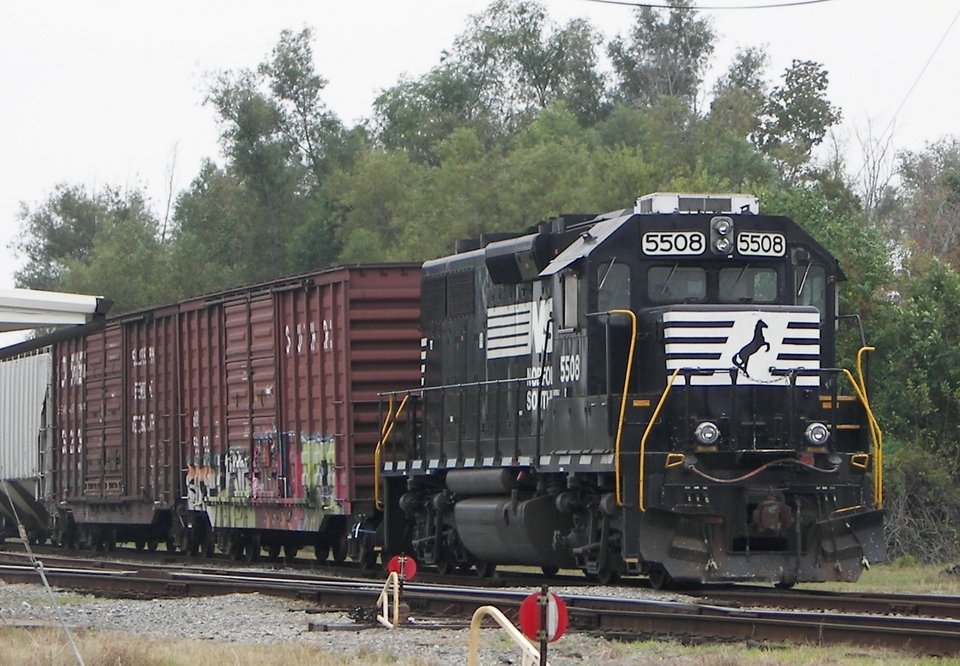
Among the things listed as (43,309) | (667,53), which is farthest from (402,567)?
(667,53)

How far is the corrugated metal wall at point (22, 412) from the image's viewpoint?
1219 inches

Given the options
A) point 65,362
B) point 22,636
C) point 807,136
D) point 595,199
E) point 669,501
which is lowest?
point 22,636

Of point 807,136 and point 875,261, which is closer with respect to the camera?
point 875,261

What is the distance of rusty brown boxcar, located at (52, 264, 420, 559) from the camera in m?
20.6

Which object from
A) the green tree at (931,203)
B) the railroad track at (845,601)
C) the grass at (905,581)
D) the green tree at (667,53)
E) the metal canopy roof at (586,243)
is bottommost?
the grass at (905,581)

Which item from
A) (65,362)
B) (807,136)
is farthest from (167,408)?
(807,136)

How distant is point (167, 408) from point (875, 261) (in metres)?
12.6

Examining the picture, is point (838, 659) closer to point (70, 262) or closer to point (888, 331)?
point (888, 331)

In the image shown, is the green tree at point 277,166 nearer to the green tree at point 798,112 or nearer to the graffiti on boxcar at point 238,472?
the green tree at point 798,112

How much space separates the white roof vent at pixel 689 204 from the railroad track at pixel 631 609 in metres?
3.63

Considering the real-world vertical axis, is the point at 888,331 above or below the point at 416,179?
below

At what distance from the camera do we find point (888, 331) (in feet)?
87.4

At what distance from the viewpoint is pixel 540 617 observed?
8.34 m

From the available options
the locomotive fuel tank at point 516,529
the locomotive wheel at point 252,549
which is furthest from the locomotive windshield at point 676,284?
the locomotive wheel at point 252,549
